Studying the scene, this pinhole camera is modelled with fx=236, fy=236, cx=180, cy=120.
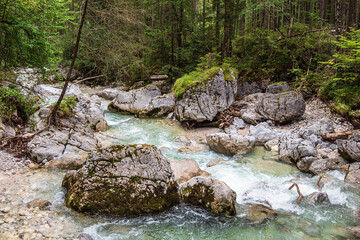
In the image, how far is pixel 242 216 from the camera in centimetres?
547

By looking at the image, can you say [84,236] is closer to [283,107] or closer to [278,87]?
[283,107]

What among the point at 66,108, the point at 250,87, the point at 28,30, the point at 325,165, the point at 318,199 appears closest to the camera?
the point at 318,199

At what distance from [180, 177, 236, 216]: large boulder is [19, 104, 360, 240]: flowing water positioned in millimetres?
163

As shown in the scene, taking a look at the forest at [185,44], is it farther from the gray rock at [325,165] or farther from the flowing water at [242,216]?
the flowing water at [242,216]

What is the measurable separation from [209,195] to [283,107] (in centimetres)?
788

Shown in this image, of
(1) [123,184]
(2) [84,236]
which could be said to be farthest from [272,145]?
(2) [84,236]

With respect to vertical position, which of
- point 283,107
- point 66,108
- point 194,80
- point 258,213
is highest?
point 194,80

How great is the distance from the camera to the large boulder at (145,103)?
14156mm

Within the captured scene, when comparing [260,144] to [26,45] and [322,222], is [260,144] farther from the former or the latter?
[26,45]

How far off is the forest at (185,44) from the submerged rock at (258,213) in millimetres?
6071

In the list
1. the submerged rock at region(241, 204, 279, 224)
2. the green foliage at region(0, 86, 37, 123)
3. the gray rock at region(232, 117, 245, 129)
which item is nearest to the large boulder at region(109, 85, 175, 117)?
the gray rock at region(232, 117, 245, 129)

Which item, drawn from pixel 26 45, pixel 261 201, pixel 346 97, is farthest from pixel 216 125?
pixel 26 45

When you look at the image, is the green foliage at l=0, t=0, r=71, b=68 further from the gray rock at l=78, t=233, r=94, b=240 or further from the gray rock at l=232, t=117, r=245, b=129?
the gray rock at l=232, t=117, r=245, b=129

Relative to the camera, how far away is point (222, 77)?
43.7 ft
